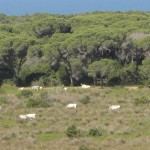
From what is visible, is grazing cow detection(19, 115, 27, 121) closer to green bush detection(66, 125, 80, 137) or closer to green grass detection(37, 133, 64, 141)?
green grass detection(37, 133, 64, 141)

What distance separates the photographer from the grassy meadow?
730 inches

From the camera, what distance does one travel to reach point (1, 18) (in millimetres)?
75875

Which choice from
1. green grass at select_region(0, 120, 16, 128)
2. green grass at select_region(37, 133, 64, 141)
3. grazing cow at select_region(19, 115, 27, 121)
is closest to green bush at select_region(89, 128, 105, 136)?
green grass at select_region(37, 133, 64, 141)

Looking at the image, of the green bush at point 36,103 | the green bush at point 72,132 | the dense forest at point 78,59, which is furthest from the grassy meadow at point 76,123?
the dense forest at point 78,59

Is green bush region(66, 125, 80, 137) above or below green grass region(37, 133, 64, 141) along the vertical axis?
above

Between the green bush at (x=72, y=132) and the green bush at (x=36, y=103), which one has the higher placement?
the green bush at (x=36, y=103)

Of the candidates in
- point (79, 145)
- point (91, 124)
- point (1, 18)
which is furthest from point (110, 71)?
point (1, 18)

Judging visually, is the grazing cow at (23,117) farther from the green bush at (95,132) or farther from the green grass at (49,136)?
the green bush at (95,132)

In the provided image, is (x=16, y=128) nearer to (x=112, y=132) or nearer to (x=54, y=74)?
(x=112, y=132)

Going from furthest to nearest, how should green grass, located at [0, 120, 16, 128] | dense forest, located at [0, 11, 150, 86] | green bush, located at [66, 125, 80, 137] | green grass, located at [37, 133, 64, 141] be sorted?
dense forest, located at [0, 11, 150, 86]
green grass, located at [0, 120, 16, 128]
green bush, located at [66, 125, 80, 137]
green grass, located at [37, 133, 64, 141]

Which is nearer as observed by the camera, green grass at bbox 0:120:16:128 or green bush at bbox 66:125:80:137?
green bush at bbox 66:125:80:137

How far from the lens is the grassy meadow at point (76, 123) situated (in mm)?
18547

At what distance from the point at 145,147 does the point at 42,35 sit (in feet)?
127

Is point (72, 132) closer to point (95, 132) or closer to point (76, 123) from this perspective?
point (95, 132)
